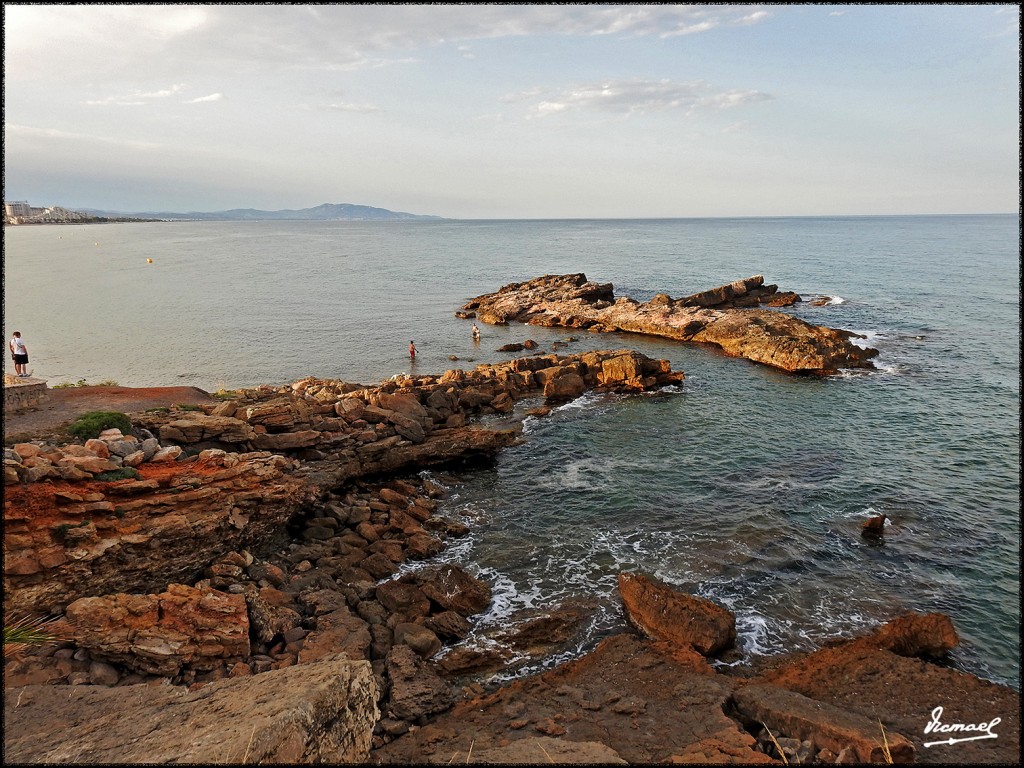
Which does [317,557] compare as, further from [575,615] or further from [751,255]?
[751,255]

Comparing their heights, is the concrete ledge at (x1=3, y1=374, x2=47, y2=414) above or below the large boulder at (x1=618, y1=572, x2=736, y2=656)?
above

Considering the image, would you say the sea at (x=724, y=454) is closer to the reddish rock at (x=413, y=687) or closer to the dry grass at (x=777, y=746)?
the reddish rock at (x=413, y=687)

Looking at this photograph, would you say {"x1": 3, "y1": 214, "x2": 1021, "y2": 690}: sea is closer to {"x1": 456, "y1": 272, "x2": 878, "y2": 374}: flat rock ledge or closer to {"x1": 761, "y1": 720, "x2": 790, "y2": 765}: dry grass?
{"x1": 456, "y1": 272, "x2": 878, "y2": 374}: flat rock ledge

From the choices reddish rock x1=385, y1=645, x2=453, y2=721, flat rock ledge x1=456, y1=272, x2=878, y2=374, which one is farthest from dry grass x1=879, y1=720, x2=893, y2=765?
flat rock ledge x1=456, y1=272, x2=878, y2=374

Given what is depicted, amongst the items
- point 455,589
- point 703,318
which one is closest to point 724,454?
point 455,589

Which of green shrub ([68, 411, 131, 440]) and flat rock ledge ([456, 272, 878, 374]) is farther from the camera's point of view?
flat rock ledge ([456, 272, 878, 374])

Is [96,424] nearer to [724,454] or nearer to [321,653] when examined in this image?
[321,653]

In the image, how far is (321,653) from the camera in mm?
14836

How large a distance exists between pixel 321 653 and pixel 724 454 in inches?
906

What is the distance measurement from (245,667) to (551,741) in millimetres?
8350

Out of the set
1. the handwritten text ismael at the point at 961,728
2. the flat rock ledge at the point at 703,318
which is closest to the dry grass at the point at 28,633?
the handwritten text ismael at the point at 961,728

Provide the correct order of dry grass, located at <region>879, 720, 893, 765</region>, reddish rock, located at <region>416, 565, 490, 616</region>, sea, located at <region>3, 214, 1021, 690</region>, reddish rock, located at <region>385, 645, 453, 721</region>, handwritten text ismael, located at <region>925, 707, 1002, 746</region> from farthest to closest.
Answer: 1. sea, located at <region>3, 214, 1021, 690</region>
2. reddish rock, located at <region>416, 565, 490, 616</region>
3. reddish rock, located at <region>385, 645, 453, 721</region>
4. handwritten text ismael, located at <region>925, 707, 1002, 746</region>
5. dry grass, located at <region>879, 720, 893, 765</region>

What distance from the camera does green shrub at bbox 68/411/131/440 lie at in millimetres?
20359

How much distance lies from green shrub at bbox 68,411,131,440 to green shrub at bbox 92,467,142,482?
4.16 metres
